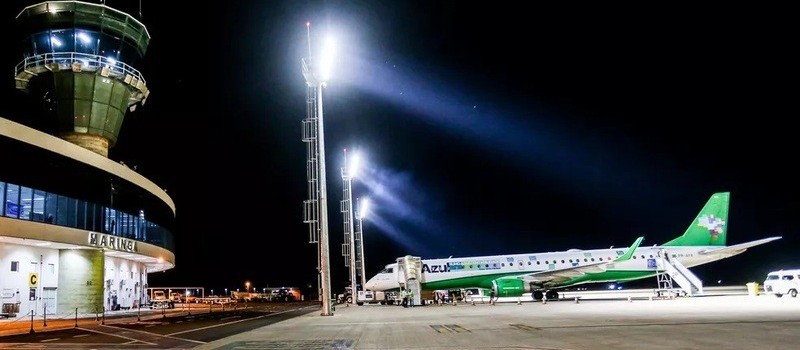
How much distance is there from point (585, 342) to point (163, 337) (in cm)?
1260

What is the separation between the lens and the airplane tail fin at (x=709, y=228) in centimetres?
4269

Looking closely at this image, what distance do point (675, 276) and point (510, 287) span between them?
11.2 metres

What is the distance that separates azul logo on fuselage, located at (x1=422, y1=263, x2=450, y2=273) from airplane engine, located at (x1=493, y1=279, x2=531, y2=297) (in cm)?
425

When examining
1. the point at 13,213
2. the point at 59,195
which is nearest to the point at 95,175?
the point at 59,195

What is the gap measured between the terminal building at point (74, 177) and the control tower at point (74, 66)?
64 mm

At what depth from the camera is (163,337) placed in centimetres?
Result: 1866

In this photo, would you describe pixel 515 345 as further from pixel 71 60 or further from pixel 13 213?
pixel 71 60

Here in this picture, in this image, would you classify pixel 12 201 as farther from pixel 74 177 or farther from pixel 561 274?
pixel 561 274

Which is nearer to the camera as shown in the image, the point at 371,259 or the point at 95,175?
the point at 95,175

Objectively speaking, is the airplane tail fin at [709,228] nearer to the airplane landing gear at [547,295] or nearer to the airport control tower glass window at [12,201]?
the airplane landing gear at [547,295]

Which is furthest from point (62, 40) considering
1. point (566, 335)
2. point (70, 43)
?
point (566, 335)

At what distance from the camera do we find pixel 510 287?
3762 centimetres

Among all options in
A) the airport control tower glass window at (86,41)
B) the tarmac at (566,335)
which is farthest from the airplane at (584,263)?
the airport control tower glass window at (86,41)

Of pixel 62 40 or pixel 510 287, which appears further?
pixel 62 40
